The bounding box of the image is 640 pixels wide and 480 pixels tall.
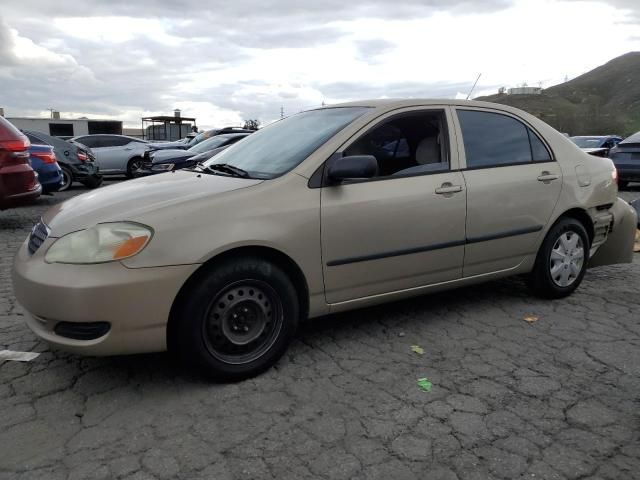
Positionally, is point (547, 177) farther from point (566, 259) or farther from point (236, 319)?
point (236, 319)

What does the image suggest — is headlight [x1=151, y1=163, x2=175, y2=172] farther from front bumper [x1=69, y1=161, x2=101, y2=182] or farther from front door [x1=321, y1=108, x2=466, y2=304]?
front door [x1=321, y1=108, x2=466, y2=304]

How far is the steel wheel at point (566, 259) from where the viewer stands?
432cm

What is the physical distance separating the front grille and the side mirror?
1.65m

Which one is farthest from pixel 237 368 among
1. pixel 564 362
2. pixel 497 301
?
pixel 497 301

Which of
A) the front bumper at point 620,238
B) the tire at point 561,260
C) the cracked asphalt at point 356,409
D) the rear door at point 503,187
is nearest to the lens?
the cracked asphalt at point 356,409

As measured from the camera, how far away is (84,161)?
39.2ft

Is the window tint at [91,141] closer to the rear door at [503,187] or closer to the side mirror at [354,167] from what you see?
the rear door at [503,187]

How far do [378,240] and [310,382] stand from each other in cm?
96

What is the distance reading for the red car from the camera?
6395mm

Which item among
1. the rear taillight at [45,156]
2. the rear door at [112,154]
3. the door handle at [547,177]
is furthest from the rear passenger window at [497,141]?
the rear door at [112,154]

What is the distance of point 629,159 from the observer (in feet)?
39.8

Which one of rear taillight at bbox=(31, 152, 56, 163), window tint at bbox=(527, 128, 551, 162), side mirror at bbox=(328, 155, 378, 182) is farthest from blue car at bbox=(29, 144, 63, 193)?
window tint at bbox=(527, 128, 551, 162)

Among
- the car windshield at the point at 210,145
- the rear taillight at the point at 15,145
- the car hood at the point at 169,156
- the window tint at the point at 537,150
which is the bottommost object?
the window tint at the point at 537,150

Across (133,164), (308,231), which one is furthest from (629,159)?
(133,164)
